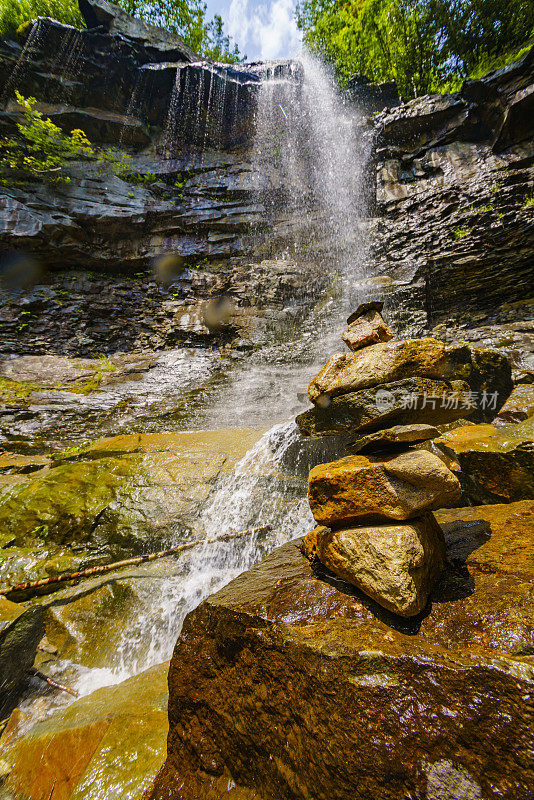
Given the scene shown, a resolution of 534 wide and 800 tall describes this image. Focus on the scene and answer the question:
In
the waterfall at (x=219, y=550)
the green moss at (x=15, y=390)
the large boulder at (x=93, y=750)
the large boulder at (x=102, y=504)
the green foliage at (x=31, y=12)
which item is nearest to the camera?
the large boulder at (x=93, y=750)

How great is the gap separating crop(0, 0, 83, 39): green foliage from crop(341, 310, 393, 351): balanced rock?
69.3 feet

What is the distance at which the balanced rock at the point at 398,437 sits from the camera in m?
1.82

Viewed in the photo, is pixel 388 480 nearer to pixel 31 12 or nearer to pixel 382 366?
pixel 382 366

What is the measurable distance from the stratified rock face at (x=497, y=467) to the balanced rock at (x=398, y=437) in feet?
2.96

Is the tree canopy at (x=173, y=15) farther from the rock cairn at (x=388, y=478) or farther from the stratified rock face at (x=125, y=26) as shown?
the rock cairn at (x=388, y=478)

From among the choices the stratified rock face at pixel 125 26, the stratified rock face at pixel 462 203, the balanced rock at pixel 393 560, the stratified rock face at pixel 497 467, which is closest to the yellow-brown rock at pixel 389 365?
the stratified rock face at pixel 497 467

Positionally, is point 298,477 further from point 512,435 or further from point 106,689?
point 106,689

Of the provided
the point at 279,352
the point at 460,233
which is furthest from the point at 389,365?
the point at 460,233

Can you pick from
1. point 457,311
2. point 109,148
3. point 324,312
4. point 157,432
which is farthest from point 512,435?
point 109,148

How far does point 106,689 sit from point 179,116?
2114 cm

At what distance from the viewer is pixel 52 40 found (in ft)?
43.2

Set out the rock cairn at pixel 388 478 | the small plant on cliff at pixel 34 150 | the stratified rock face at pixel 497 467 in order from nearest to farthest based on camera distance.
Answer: the rock cairn at pixel 388 478
the stratified rock face at pixel 497 467
the small plant on cliff at pixel 34 150

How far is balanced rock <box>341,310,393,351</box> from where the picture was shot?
8.70 ft

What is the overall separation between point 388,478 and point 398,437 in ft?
0.95
